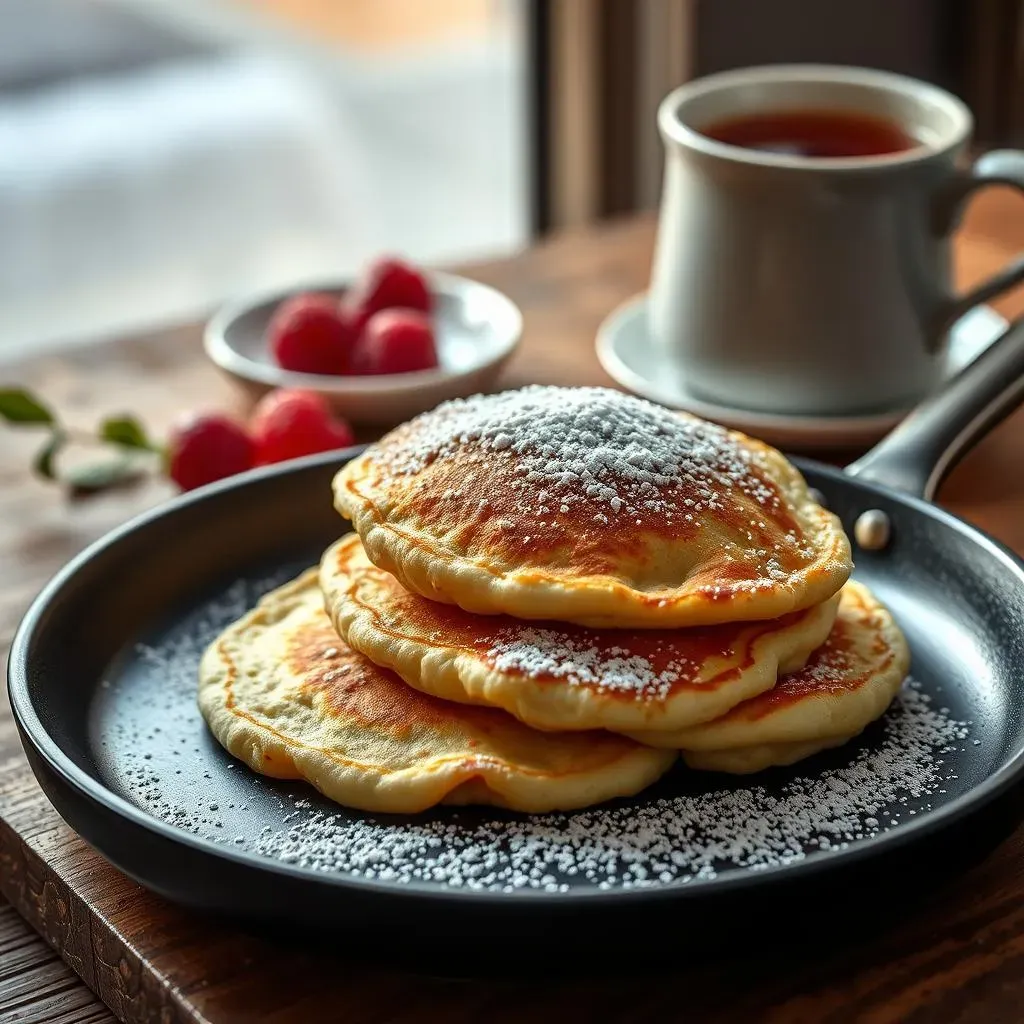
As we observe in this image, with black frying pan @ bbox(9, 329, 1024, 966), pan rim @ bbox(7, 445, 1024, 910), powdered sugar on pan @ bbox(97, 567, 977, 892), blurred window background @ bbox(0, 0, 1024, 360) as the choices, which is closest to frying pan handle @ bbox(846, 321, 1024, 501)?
black frying pan @ bbox(9, 329, 1024, 966)

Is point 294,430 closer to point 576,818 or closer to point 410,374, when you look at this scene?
point 410,374

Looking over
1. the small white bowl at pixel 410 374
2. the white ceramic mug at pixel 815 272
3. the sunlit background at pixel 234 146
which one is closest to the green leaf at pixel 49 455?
the small white bowl at pixel 410 374

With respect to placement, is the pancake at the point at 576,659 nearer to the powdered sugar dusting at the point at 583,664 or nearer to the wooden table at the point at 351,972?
the powdered sugar dusting at the point at 583,664

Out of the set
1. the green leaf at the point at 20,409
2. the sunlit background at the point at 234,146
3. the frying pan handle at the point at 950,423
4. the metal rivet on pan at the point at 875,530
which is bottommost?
the sunlit background at the point at 234,146

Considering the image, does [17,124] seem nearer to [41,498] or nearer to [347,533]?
[41,498]

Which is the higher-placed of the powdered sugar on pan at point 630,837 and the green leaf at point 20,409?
the powdered sugar on pan at point 630,837

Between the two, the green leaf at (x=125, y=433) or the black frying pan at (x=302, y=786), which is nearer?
the black frying pan at (x=302, y=786)

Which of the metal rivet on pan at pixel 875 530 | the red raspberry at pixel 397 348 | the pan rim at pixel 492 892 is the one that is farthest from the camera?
the red raspberry at pixel 397 348
